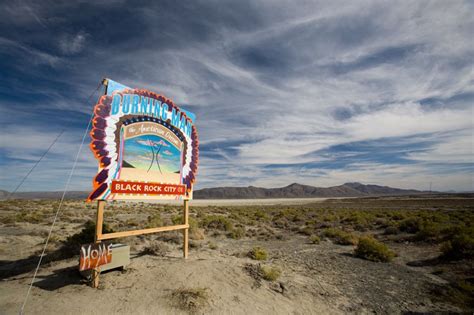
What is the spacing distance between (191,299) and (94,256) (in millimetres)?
2558

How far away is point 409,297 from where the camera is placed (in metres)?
6.50

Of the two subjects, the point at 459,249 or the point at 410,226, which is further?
the point at 410,226

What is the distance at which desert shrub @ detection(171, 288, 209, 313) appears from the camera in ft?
17.0

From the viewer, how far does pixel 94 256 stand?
5.67m

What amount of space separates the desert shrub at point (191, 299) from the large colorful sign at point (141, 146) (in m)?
2.74

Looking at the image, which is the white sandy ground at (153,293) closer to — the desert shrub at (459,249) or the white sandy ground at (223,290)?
the white sandy ground at (223,290)

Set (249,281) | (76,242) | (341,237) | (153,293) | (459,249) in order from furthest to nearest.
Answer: (341,237) → (459,249) → (76,242) → (249,281) → (153,293)

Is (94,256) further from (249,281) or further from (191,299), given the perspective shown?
(249,281)

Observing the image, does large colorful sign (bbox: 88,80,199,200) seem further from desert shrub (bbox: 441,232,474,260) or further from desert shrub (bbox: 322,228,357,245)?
desert shrub (bbox: 441,232,474,260)

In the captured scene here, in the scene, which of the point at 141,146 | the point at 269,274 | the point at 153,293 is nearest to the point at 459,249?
the point at 269,274

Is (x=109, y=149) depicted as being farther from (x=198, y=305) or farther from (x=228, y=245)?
(x=228, y=245)

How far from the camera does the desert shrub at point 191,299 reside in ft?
17.0

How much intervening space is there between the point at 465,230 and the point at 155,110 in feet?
50.8

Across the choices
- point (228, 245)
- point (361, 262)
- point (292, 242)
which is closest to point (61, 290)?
point (228, 245)
